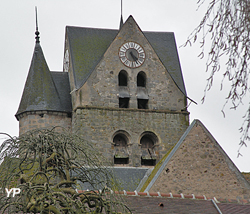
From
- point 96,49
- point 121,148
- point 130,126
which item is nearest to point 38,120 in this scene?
point 121,148

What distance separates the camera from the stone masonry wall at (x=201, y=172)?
69.3ft

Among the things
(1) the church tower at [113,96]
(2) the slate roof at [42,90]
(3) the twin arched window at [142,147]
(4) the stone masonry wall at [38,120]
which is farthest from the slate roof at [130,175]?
(2) the slate roof at [42,90]

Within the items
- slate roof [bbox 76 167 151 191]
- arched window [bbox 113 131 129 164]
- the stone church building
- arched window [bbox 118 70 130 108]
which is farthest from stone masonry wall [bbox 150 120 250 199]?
arched window [bbox 118 70 130 108]

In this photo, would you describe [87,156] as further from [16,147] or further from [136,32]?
[136,32]

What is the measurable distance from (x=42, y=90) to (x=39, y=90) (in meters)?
0.16

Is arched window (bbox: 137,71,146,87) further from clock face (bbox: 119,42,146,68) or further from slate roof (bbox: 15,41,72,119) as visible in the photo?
slate roof (bbox: 15,41,72,119)

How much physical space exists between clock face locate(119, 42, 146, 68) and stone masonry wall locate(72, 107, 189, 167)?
238 cm

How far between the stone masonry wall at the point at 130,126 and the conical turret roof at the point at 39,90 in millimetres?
1335

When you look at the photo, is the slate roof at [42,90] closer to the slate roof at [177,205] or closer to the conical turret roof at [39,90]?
the conical turret roof at [39,90]

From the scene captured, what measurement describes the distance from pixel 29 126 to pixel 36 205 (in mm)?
21394

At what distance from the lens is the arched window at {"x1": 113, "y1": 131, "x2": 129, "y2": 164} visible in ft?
105

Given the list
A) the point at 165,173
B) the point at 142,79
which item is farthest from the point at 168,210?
the point at 142,79

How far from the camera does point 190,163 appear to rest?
21.7 metres

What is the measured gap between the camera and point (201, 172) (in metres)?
21.7
